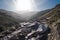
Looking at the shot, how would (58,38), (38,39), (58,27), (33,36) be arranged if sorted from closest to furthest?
(58,38) < (58,27) < (38,39) < (33,36)

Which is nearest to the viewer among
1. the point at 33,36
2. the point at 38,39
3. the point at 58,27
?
the point at 58,27

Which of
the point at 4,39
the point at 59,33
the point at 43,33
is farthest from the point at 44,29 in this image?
the point at 59,33

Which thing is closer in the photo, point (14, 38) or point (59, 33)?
point (59, 33)

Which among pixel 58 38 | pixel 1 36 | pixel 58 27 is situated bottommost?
pixel 58 38

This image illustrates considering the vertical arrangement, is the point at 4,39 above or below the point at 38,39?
above

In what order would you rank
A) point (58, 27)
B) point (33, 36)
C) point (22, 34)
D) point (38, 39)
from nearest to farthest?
point (58, 27)
point (38, 39)
point (33, 36)
point (22, 34)

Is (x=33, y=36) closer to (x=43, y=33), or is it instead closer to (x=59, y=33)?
(x=43, y=33)

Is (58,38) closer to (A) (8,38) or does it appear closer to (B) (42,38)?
(B) (42,38)

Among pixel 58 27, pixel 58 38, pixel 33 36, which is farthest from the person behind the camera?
pixel 33 36

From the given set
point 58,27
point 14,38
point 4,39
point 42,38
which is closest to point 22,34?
point 14,38
